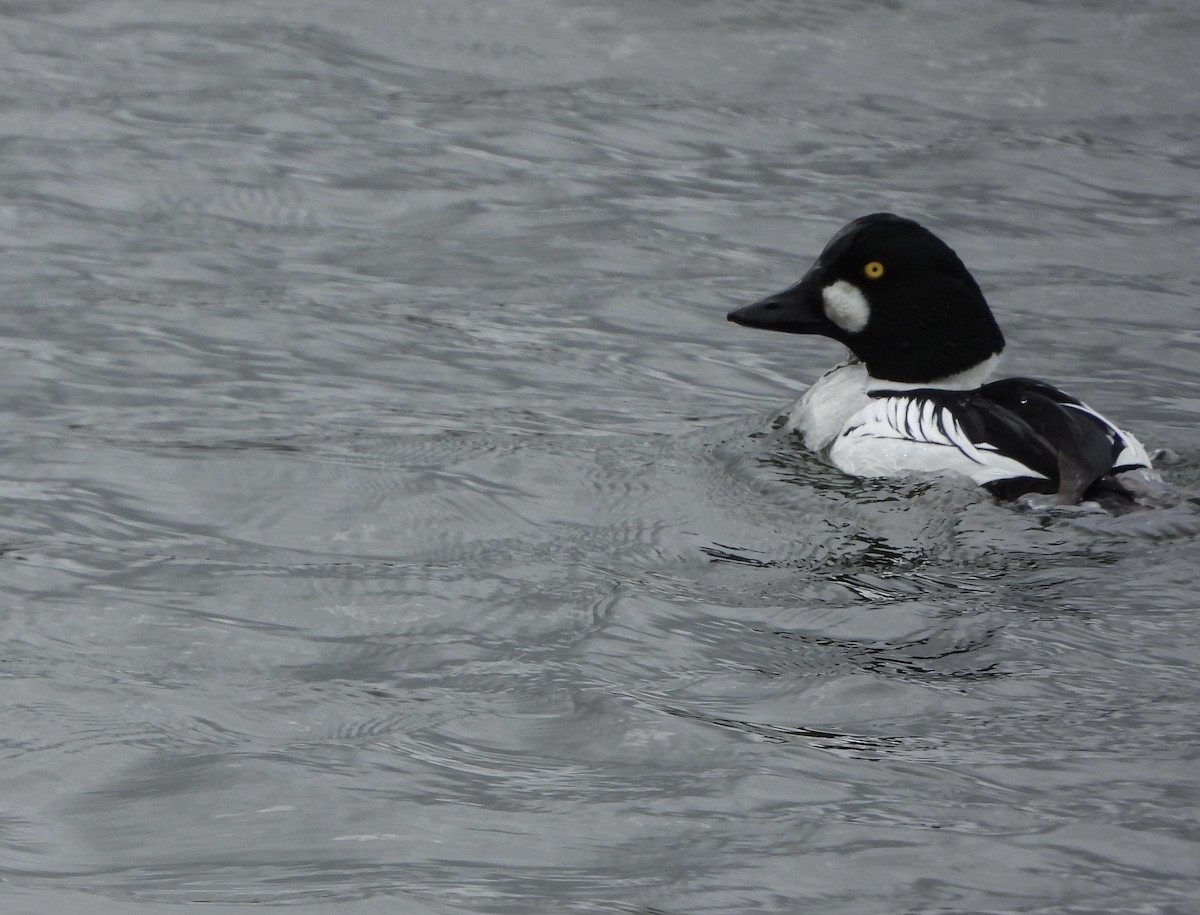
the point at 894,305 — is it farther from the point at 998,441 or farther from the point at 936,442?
the point at 998,441

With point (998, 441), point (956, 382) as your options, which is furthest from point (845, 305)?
point (998, 441)

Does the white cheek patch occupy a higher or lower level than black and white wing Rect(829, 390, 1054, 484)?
higher

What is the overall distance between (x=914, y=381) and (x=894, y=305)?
334 millimetres

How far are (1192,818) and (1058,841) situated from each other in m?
0.31

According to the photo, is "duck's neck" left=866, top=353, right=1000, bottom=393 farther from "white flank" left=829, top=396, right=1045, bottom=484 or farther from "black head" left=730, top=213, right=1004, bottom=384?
"white flank" left=829, top=396, right=1045, bottom=484

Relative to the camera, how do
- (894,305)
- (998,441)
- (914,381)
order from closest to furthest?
1. (998,441)
2. (894,305)
3. (914,381)

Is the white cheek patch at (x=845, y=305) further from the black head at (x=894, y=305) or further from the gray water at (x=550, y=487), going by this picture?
the gray water at (x=550, y=487)

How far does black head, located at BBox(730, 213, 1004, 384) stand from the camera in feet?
21.4

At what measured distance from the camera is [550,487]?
594 cm

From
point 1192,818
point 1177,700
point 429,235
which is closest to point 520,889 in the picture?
point 1192,818

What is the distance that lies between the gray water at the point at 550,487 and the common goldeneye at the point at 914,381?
165mm

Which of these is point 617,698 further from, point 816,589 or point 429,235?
point 429,235

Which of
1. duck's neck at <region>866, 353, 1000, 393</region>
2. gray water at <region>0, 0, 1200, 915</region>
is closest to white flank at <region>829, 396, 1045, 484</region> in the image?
gray water at <region>0, 0, 1200, 915</region>

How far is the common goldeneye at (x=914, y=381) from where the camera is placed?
5.78 meters
